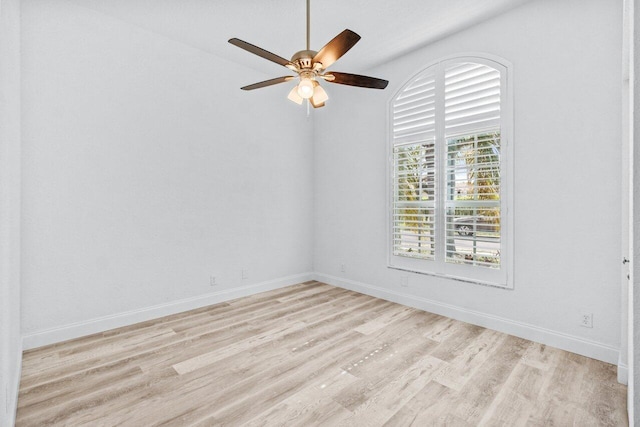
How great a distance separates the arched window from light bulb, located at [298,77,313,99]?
1.68 metres

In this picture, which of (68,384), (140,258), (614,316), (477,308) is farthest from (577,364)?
(140,258)

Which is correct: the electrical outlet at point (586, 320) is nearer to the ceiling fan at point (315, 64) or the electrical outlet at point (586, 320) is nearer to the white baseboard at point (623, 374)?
the white baseboard at point (623, 374)

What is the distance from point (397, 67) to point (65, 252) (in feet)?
12.7

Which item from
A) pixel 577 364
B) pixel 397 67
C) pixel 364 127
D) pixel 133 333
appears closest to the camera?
pixel 577 364

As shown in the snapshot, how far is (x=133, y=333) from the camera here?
9.41 feet

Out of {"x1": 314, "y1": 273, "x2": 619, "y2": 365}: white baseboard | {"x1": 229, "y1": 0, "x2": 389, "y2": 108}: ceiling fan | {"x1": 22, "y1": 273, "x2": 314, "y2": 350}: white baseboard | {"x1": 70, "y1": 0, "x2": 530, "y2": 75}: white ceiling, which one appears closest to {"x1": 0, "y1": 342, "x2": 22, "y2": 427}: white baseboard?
{"x1": 22, "y1": 273, "x2": 314, "y2": 350}: white baseboard

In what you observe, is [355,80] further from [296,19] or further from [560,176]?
[560,176]

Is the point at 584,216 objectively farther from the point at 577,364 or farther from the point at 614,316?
the point at 577,364

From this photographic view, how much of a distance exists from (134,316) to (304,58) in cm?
286

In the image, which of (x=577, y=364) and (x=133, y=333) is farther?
(x=133, y=333)

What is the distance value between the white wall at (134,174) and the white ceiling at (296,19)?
0.79ft

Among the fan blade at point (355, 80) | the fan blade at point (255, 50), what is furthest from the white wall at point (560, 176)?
the fan blade at point (255, 50)

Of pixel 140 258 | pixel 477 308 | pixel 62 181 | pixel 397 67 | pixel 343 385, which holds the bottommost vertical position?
pixel 343 385

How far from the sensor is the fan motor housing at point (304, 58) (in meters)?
2.07
